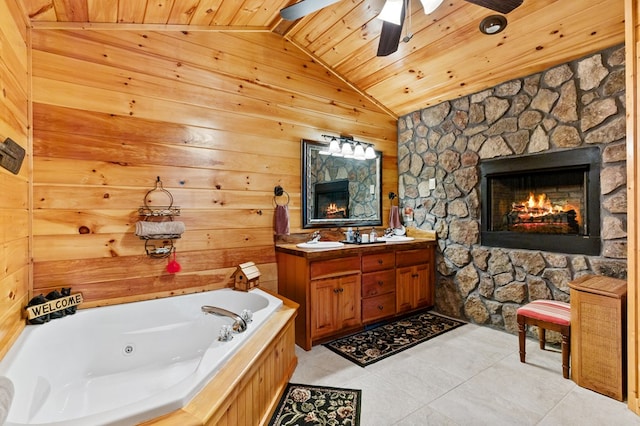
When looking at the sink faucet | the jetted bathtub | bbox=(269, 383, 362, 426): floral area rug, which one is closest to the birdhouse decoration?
the jetted bathtub

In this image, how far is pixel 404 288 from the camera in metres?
3.39

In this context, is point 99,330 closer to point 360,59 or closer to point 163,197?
point 163,197

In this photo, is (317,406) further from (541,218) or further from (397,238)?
(541,218)

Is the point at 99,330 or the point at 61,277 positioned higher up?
the point at 61,277

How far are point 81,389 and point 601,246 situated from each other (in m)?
3.77

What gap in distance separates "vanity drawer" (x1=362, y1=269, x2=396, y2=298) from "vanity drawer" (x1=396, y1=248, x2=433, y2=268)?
0.16 meters

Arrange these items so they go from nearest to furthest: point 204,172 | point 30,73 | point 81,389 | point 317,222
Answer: point 81,389 → point 30,73 → point 204,172 → point 317,222

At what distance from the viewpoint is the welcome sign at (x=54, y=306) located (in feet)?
6.14

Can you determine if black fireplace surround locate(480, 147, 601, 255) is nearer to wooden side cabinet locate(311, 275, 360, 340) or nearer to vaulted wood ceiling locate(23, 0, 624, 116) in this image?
vaulted wood ceiling locate(23, 0, 624, 116)

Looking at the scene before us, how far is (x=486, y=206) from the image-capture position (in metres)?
3.23

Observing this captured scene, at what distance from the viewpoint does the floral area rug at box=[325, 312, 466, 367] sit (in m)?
2.62

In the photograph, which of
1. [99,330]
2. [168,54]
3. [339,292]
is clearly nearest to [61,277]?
[99,330]

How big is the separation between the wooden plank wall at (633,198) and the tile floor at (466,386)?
0.28 metres

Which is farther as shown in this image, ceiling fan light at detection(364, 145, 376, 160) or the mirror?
ceiling fan light at detection(364, 145, 376, 160)
